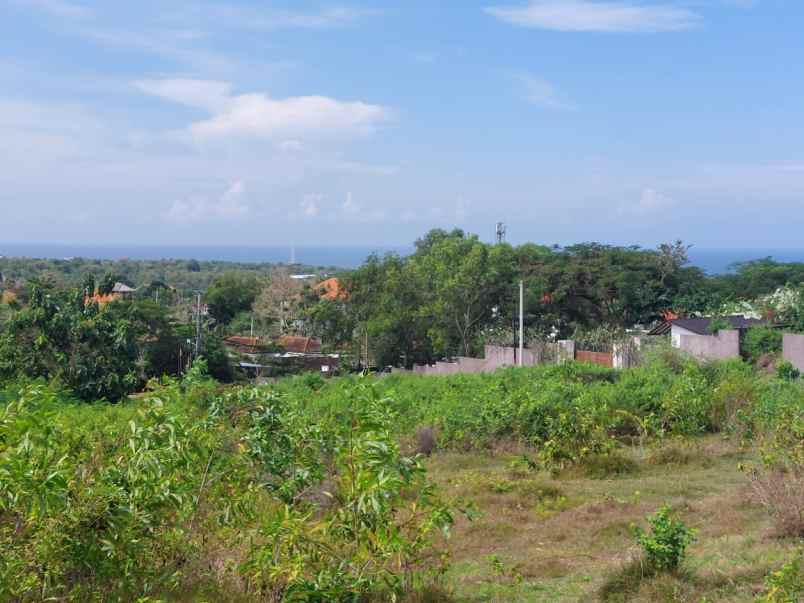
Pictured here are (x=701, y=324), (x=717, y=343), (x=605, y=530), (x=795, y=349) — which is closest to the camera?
(x=605, y=530)

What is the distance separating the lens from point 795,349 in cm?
1827

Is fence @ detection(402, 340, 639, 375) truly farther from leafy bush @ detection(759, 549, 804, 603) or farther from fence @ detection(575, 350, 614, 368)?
leafy bush @ detection(759, 549, 804, 603)

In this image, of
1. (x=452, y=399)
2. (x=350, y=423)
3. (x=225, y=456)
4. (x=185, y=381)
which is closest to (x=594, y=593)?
(x=350, y=423)

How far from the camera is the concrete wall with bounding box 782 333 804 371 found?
1817 cm

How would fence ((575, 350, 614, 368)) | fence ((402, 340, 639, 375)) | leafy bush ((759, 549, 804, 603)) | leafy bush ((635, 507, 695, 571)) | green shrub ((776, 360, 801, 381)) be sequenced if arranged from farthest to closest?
fence ((575, 350, 614, 368)) → fence ((402, 340, 639, 375)) → green shrub ((776, 360, 801, 381)) → leafy bush ((635, 507, 695, 571)) → leafy bush ((759, 549, 804, 603))

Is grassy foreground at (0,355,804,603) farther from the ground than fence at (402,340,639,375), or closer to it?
farther from the ground

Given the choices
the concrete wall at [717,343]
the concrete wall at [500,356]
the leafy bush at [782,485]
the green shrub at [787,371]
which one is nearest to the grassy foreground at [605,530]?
the leafy bush at [782,485]

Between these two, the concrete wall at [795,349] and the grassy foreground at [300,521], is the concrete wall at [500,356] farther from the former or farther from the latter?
the grassy foreground at [300,521]

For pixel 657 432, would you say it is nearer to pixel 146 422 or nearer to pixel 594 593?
pixel 594 593

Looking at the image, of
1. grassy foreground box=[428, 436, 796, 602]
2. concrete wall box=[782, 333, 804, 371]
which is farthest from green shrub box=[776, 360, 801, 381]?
grassy foreground box=[428, 436, 796, 602]

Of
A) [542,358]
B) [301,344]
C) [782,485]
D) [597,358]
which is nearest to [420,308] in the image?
[542,358]

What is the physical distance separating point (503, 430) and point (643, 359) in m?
7.62

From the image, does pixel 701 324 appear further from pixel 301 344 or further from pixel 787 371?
pixel 301 344

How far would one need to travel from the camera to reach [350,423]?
5008 mm
